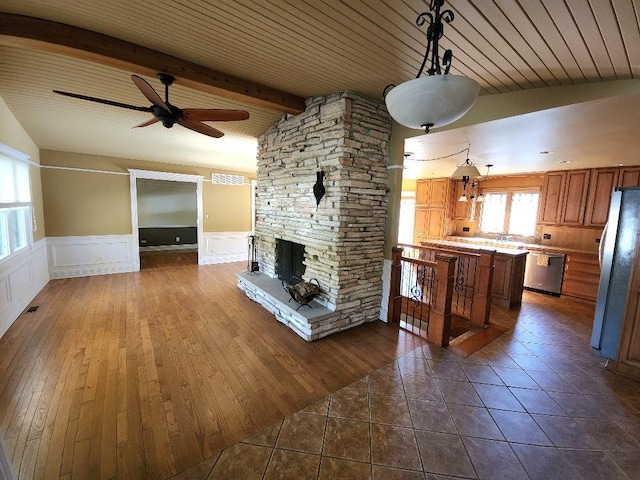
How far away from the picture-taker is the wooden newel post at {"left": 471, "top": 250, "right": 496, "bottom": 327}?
341 cm

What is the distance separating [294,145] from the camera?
3.67 meters

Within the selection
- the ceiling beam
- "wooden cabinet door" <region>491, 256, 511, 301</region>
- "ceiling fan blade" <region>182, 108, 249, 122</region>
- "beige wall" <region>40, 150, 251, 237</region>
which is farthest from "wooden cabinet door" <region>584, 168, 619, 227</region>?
"beige wall" <region>40, 150, 251, 237</region>

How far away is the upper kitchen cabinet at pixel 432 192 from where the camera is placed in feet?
22.6

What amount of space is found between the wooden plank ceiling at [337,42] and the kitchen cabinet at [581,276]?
3.88 m

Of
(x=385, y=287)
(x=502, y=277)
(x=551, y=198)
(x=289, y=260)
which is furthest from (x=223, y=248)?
(x=551, y=198)

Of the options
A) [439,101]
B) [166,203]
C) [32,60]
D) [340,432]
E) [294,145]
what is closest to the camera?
[439,101]

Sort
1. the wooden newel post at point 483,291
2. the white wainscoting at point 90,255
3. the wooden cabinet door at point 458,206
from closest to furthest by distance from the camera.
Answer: the wooden newel post at point 483,291 < the white wainscoting at point 90,255 < the wooden cabinet door at point 458,206

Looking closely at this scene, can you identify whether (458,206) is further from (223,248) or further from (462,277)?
(223,248)

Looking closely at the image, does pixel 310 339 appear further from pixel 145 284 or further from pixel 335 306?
pixel 145 284

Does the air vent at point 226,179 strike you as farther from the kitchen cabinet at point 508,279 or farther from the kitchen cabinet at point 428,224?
the kitchen cabinet at point 508,279

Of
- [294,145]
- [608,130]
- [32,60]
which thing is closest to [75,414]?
[32,60]

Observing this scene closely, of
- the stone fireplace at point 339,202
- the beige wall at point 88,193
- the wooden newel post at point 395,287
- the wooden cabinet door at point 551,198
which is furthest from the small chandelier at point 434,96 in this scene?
the beige wall at point 88,193

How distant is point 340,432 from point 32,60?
3.87 metres

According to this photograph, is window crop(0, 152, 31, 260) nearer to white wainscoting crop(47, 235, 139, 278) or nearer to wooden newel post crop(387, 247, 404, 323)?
white wainscoting crop(47, 235, 139, 278)
